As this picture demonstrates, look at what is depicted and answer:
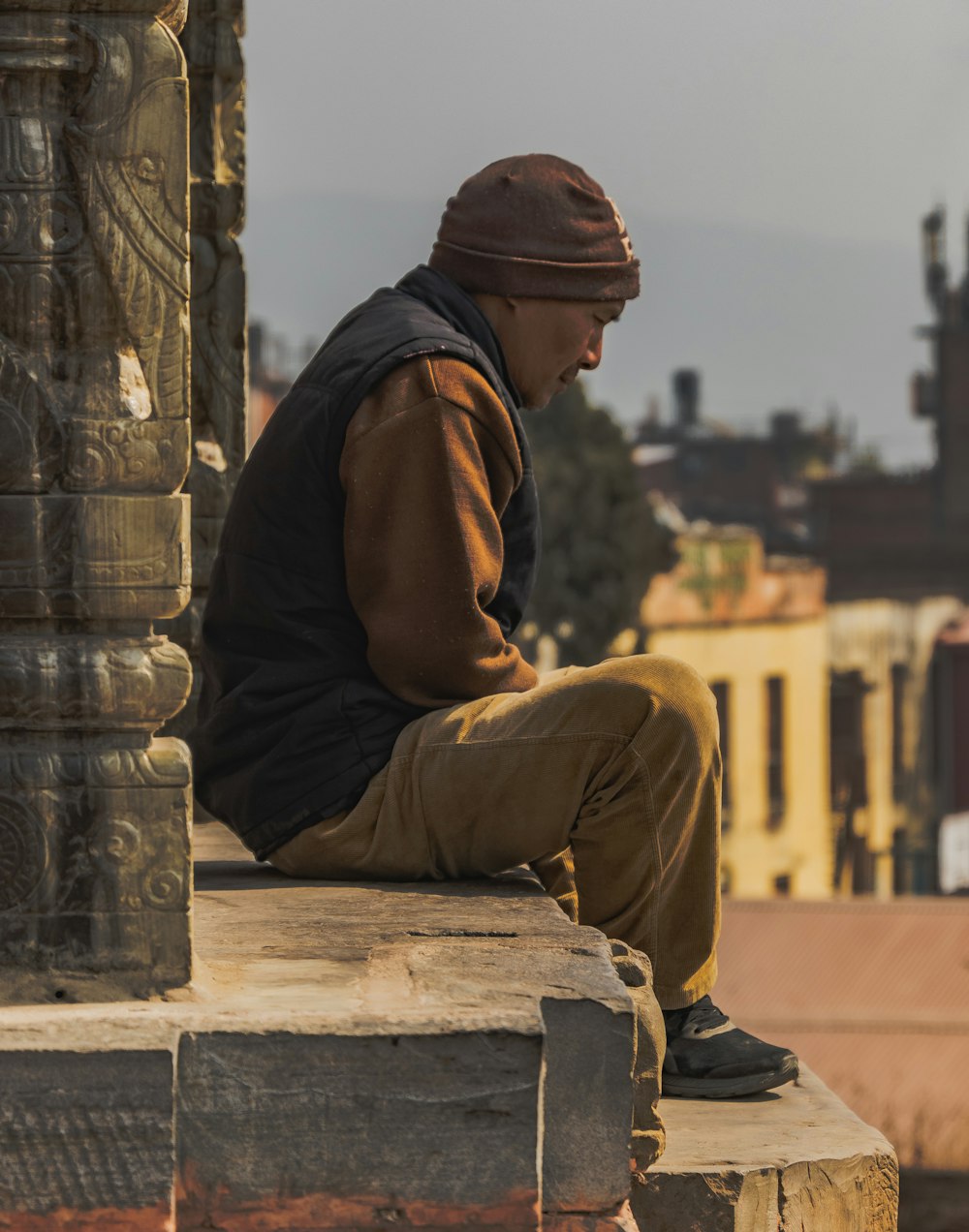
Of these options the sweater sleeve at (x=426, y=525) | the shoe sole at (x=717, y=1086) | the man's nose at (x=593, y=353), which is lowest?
the shoe sole at (x=717, y=1086)

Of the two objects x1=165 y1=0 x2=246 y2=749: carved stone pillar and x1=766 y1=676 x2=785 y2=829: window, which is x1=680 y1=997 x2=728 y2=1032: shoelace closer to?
x1=165 y1=0 x2=246 y2=749: carved stone pillar

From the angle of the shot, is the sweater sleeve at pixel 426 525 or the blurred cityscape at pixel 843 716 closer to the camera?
the sweater sleeve at pixel 426 525

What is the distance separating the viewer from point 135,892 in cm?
306

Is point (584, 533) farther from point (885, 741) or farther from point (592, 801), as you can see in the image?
point (592, 801)

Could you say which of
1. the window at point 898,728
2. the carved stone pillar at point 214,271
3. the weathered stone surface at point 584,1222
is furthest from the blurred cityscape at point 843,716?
the weathered stone surface at point 584,1222

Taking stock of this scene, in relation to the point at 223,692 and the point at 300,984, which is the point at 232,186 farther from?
the point at 300,984

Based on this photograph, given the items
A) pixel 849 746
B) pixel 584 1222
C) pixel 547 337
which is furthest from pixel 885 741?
pixel 584 1222

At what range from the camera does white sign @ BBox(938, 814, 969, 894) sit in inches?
1298

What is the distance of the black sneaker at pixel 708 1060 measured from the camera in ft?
12.5

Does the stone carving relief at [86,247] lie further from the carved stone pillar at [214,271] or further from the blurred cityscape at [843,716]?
the blurred cityscape at [843,716]

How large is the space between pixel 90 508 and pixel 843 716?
1160 inches

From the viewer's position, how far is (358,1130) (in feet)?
9.63

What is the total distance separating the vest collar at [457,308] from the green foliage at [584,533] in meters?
19.6

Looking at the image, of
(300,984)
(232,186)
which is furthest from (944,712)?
(300,984)
